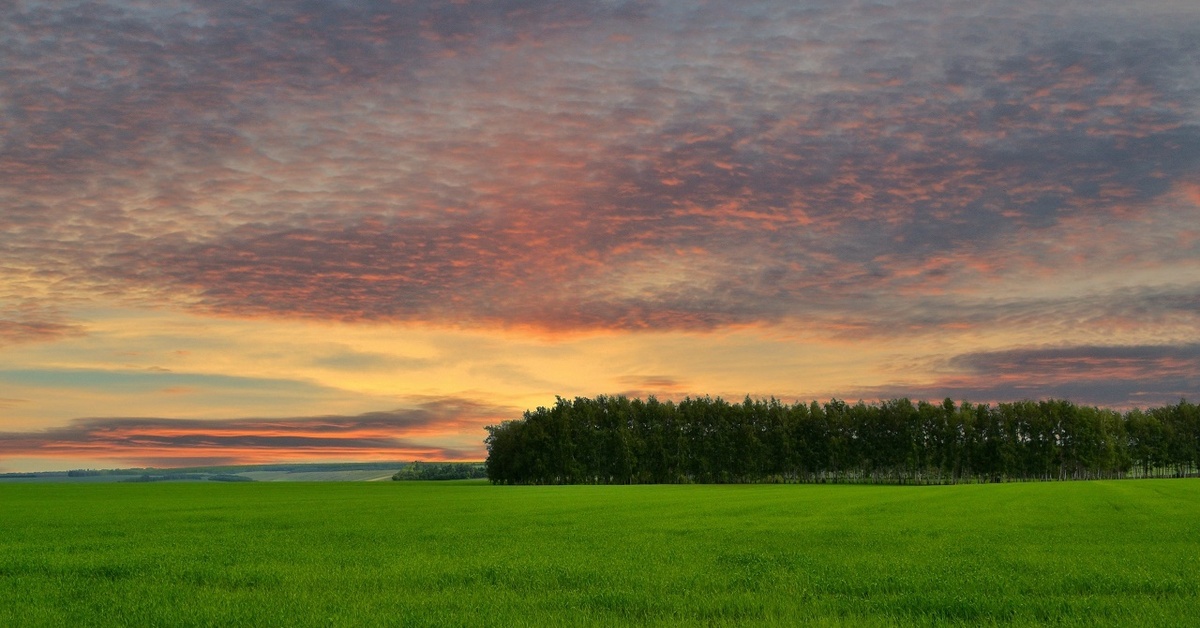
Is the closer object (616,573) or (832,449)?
(616,573)

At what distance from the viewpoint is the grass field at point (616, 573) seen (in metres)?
16.1

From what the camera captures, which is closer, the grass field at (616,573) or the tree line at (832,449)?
the grass field at (616,573)

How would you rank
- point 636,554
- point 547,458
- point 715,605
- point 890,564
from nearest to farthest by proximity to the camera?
point 715,605 < point 890,564 < point 636,554 < point 547,458

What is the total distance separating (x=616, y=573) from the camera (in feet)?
71.4

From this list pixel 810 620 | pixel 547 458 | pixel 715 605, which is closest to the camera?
pixel 810 620

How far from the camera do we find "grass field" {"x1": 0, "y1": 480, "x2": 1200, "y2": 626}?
16.1 m

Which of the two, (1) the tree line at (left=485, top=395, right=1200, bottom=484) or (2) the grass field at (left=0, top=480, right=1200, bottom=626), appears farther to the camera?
(1) the tree line at (left=485, top=395, right=1200, bottom=484)

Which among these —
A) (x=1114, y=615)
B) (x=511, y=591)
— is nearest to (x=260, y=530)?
(x=511, y=591)

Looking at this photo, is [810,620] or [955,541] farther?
[955,541]

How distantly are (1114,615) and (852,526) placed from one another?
23.4m

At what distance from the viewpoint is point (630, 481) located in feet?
620

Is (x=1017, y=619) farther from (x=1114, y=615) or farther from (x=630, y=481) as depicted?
(x=630, y=481)

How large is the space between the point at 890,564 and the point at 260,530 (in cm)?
3009

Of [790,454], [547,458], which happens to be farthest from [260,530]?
[790,454]
